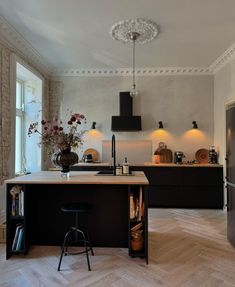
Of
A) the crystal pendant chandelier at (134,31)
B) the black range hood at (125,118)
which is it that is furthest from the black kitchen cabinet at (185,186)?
the crystal pendant chandelier at (134,31)

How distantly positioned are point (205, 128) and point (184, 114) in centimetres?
58

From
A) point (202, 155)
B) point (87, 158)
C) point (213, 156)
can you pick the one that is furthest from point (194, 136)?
point (87, 158)

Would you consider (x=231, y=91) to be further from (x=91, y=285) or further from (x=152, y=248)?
(x=91, y=285)

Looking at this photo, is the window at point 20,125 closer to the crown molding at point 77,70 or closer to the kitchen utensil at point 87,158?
A: the crown molding at point 77,70

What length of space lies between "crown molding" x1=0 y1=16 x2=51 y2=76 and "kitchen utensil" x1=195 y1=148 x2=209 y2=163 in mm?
3945

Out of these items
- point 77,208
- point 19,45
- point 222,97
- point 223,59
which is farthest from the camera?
point 222,97

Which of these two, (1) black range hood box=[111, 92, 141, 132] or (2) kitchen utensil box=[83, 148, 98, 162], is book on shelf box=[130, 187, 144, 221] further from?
(2) kitchen utensil box=[83, 148, 98, 162]

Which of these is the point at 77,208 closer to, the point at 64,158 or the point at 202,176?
the point at 64,158

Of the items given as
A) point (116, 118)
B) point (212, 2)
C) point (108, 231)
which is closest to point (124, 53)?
point (116, 118)

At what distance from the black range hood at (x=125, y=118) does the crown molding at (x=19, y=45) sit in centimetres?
188

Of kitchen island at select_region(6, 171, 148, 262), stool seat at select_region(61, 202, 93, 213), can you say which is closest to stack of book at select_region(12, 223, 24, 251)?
kitchen island at select_region(6, 171, 148, 262)

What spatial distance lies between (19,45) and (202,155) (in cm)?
436

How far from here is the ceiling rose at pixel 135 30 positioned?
3412 mm

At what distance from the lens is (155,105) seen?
18.8 feet
